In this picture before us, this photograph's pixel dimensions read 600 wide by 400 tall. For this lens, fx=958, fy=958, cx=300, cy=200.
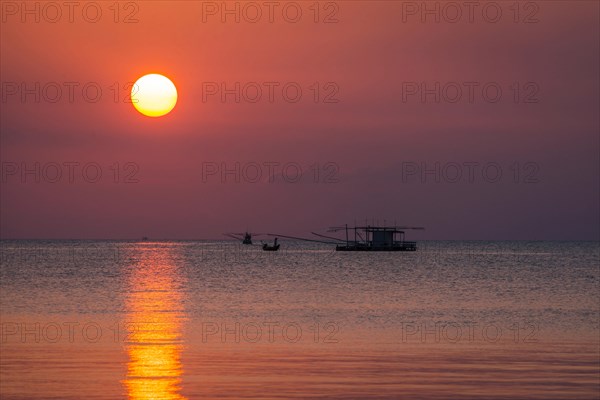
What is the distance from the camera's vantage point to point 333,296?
70.1m

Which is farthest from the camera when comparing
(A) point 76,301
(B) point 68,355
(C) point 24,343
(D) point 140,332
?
(A) point 76,301

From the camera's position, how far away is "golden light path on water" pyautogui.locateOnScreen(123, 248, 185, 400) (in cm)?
2567

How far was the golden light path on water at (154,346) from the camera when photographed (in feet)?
84.2

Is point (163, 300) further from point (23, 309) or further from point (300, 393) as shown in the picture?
point (300, 393)

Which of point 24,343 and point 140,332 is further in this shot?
point 140,332

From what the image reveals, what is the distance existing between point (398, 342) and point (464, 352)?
3.77m

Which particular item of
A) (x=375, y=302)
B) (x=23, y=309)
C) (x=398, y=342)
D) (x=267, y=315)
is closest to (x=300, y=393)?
(x=398, y=342)

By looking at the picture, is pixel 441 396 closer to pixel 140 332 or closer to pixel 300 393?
pixel 300 393

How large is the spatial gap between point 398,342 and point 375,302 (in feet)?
85.7

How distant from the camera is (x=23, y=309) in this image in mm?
55406

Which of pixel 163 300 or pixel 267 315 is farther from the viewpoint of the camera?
pixel 163 300

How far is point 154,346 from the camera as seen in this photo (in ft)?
118

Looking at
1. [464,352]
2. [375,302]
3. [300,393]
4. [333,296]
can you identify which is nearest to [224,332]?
[464,352]

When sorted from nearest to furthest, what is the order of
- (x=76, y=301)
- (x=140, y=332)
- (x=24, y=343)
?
1. (x=24, y=343)
2. (x=140, y=332)
3. (x=76, y=301)
